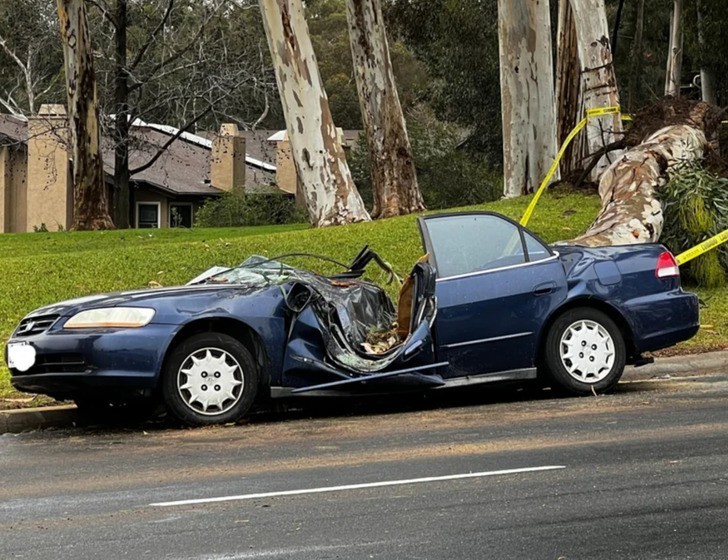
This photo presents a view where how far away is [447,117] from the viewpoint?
42.9 metres

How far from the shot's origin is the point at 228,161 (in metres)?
45.1

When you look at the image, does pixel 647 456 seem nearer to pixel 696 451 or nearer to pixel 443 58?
pixel 696 451

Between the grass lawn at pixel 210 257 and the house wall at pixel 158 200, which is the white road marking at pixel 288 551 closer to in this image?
the grass lawn at pixel 210 257

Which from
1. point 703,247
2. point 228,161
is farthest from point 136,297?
point 228,161

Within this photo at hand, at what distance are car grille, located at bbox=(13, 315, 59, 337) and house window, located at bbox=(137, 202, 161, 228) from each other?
118 feet

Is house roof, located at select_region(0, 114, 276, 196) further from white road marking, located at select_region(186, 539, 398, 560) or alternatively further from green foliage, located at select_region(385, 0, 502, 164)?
white road marking, located at select_region(186, 539, 398, 560)

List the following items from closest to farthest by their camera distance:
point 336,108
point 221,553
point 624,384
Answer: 1. point 221,553
2. point 624,384
3. point 336,108

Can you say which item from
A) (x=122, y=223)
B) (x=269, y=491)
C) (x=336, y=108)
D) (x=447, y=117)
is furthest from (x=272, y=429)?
(x=336, y=108)

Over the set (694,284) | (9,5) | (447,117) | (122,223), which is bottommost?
(694,284)

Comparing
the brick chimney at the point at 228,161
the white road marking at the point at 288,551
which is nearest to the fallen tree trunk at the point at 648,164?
the white road marking at the point at 288,551

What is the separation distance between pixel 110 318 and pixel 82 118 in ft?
66.0

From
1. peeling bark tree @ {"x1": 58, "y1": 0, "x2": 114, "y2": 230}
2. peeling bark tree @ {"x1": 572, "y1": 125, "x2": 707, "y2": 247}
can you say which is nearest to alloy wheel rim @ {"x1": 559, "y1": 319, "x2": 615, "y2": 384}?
peeling bark tree @ {"x1": 572, "y1": 125, "x2": 707, "y2": 247}

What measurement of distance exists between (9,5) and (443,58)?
14.2m

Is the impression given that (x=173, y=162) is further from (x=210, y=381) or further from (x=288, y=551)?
(x=288, y=551)
